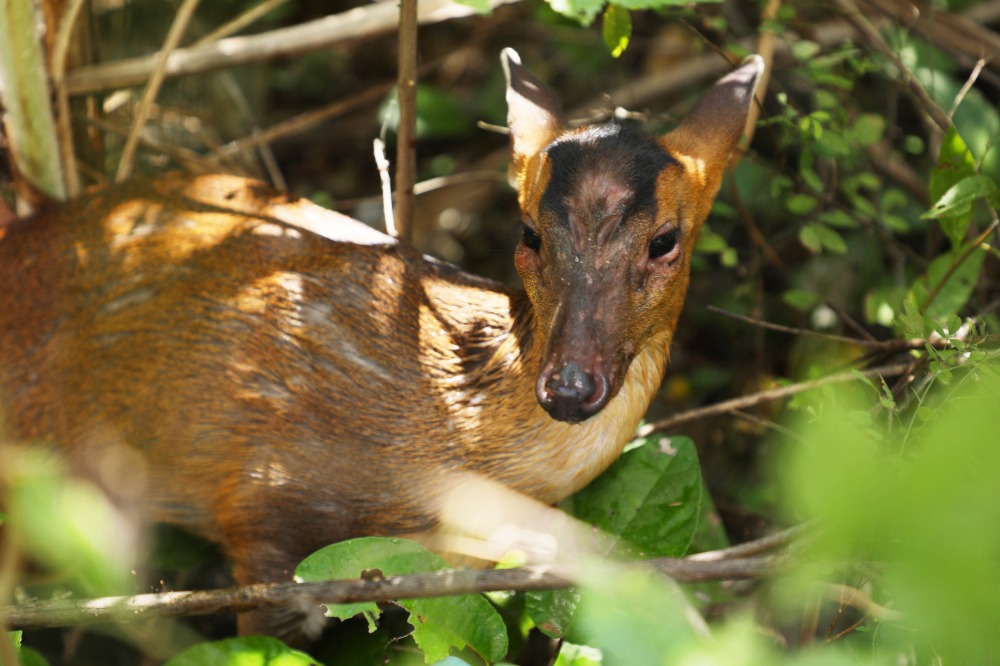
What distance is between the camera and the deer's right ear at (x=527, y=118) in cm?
346

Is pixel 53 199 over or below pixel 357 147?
over

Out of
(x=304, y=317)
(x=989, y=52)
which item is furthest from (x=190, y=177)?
(x=989, y=52)

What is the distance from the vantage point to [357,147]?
6.36 m

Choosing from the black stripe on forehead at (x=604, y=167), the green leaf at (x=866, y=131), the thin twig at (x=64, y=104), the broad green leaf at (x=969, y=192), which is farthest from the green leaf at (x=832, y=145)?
the thin twig at (x=64, y=104)

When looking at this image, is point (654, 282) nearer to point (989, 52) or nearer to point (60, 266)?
→ point (60, 266)

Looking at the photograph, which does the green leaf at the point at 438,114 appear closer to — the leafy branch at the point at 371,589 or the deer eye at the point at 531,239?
the deer eye at the point at 531,239

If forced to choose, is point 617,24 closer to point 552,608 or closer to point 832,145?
point 832,145

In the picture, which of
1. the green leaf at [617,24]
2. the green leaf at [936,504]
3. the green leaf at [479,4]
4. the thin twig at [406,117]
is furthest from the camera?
the thin twig at [406,117]

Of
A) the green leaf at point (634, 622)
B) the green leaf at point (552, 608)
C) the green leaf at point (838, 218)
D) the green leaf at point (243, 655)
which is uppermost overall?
the green leaf at point (634, 622)

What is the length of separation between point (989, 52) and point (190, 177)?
12.3ft

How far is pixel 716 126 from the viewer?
11.2 feet

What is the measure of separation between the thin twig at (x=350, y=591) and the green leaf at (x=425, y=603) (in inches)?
9.6

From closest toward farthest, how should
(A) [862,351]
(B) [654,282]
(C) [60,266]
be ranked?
(B) [654,282]
(C) [60,266]
(A) [862,351]

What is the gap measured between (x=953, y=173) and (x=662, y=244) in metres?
1.25
